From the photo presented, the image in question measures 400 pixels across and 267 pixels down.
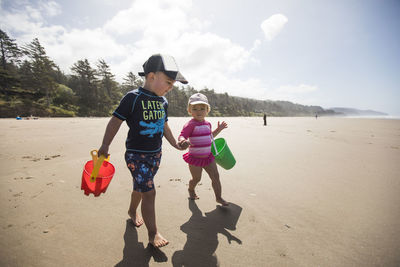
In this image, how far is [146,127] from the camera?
174cm

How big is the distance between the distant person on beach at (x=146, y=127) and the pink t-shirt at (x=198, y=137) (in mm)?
721

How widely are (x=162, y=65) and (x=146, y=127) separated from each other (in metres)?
0.65

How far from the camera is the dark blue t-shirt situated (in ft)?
5.49

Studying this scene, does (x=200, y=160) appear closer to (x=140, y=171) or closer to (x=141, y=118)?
(x=140, y=171)

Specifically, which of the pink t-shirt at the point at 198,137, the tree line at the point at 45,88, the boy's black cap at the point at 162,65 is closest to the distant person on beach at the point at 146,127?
the boy's black cap at the point at 162,65

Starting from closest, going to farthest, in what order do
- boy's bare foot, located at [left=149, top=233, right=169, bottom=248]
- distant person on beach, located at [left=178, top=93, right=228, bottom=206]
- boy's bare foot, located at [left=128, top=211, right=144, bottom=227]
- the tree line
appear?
boy's bare foot, located at [left=149, top=233, right=169, bottom=248], boy's bare foot, located at [left=128, top=211, right=144, bottom=227], distant person on beach, located at [left=178, top=93, right=228, bottom=206], the tree line

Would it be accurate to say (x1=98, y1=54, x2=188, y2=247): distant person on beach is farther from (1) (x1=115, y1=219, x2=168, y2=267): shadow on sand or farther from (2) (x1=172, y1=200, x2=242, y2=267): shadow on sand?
(2) (x1=172, y1=200, x2=242, y2=267): shadow on sand

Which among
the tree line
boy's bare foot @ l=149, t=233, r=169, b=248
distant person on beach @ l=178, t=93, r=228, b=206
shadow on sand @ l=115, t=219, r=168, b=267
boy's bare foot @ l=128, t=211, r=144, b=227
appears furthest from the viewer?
the tree line

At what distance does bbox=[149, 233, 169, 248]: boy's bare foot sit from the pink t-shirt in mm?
1118

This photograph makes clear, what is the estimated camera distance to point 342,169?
3.88 meters

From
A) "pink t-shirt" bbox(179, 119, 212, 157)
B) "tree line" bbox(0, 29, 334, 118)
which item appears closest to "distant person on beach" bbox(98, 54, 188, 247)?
"pink t-shirt" bbox(179, 119, 212, 157)

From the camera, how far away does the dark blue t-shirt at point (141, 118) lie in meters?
1.67

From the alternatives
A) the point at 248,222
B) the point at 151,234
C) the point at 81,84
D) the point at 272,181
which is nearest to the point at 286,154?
the point at 272,181

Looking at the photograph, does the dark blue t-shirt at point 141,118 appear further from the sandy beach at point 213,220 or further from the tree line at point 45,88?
the tree line at point 45,88
